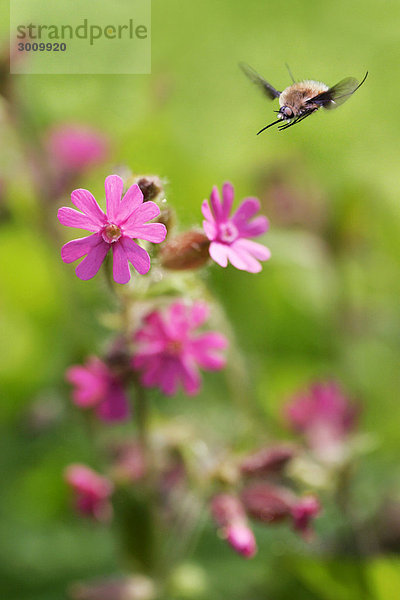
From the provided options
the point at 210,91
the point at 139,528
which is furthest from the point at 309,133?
the point at 139,528

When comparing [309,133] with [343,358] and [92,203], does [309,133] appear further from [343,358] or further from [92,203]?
[92,203]

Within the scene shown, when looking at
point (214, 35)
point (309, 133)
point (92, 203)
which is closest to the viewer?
point (92, 203)

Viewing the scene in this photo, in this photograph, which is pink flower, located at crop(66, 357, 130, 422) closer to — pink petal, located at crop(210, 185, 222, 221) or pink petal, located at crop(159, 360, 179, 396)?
pink petal, located at crop(159, 360, 179, 396)

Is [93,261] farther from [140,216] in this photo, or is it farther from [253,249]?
[253,249]

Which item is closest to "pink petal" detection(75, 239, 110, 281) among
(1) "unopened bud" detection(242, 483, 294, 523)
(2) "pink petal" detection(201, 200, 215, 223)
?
(2) "pink petal" detection(201, 200, 215, 223)

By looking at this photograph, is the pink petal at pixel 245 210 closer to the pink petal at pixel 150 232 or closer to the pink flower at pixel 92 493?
the pink petal at pixel 150 232

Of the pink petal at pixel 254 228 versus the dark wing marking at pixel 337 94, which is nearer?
the dark wing marking at pixel 337 94

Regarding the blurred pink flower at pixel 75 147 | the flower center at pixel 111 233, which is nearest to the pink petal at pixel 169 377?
the flower center at pixel 111 233
